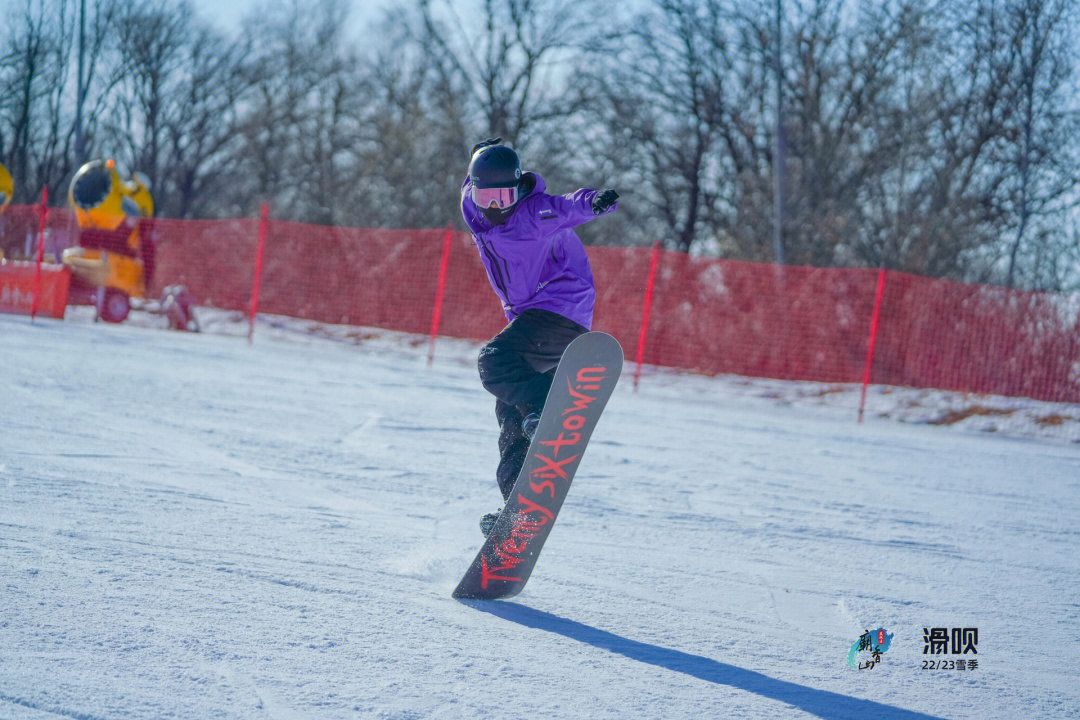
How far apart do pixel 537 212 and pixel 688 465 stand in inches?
122

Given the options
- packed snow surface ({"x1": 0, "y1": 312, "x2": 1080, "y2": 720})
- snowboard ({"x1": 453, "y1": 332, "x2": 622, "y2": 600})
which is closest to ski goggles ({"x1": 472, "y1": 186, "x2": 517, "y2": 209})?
snowboard ({"x1": 453, "y1": 332, "x2": 622, "y2": 600})

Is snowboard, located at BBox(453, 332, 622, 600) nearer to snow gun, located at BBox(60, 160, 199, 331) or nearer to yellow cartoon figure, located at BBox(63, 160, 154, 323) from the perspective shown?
snow gun, located at BBox(60, 160, 199, 331)

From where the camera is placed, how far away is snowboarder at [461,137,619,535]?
10.4 ft

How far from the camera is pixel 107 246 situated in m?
14.7

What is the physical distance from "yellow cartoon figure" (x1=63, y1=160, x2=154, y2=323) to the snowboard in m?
13.0

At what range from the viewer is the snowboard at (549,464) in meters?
2.96

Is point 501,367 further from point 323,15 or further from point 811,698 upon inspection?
point 323,15

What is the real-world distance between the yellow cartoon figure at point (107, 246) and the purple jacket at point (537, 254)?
41.0 feet

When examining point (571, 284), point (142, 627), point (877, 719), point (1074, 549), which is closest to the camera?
point (877, 719)

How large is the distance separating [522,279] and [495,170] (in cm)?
46

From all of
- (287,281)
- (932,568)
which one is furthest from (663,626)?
(287,281)

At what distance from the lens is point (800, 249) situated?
672 inches

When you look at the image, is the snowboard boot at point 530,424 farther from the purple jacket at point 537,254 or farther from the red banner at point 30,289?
the red banner at point 30,289

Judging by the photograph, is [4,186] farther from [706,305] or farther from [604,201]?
[604,201]
